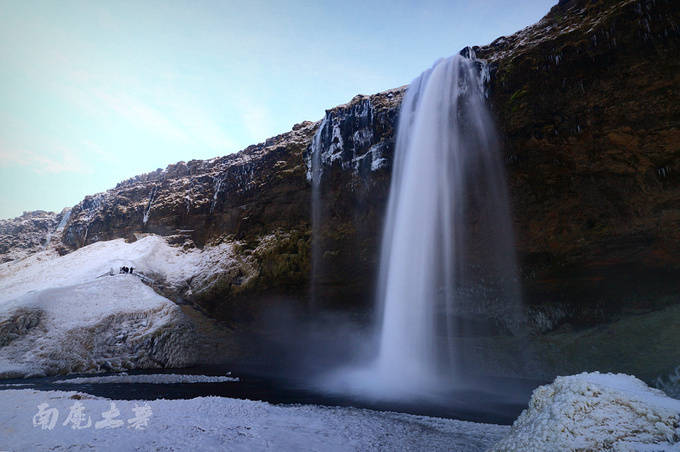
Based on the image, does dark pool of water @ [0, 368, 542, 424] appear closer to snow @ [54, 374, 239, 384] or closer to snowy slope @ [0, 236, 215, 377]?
snow @ [54, 374, 239, 384]

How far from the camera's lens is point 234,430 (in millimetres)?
8008

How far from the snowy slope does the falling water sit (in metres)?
16.7

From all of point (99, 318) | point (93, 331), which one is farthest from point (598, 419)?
point (99, 318)

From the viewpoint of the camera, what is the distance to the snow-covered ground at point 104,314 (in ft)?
67.4

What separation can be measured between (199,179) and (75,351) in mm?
19926

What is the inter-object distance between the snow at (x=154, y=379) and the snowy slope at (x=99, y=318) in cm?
356

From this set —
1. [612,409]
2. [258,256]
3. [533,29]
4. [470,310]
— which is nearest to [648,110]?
[533,29]

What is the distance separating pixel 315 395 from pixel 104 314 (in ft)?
67.0

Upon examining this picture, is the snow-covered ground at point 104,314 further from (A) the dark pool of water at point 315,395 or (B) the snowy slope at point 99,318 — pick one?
(A) the dark pool of water at point 315,395

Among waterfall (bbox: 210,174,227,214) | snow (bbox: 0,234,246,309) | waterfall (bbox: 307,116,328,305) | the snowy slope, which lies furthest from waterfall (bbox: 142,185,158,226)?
waterfall (bbox: 307,116,328,305)

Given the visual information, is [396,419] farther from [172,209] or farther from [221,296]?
[172,209]

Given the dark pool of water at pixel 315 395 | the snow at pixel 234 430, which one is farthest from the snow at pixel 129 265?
the snow at pixel 234 430

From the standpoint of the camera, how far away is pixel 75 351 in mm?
20984

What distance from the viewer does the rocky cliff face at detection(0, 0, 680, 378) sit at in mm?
12859
